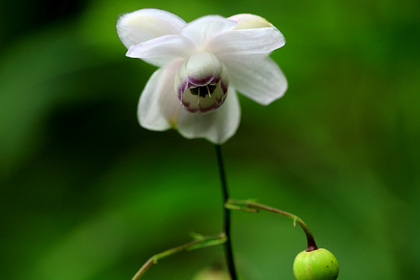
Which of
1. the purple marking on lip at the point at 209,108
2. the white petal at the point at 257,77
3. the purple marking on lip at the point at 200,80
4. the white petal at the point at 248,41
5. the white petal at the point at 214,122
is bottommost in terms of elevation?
the white petal at the point at 214,122

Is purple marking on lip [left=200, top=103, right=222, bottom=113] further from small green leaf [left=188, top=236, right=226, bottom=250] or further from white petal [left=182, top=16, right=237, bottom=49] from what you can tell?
small green leaf [left=188, top=236, right=226, bottom=250]

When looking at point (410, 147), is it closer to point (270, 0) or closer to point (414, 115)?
point (414, 115)

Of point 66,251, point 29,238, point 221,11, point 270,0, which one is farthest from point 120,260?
point 270,0

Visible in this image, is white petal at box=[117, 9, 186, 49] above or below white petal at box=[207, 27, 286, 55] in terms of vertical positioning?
above

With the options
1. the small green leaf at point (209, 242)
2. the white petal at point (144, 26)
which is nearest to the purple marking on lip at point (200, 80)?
the white petal at point (144, 26)

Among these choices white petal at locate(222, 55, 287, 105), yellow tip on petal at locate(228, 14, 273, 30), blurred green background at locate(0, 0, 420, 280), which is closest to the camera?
yellow tip on petal at locate(228, 14, 273, 30)

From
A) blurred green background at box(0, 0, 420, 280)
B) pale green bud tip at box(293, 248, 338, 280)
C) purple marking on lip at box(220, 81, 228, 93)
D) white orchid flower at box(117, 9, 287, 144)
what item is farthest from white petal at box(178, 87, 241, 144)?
blurred green background at box(0, 0, 420, 280)

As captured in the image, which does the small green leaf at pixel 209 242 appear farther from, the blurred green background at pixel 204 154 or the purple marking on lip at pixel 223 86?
the blurred green background at pixel 204 154

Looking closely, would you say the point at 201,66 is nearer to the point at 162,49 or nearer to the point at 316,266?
the point at 162,49
